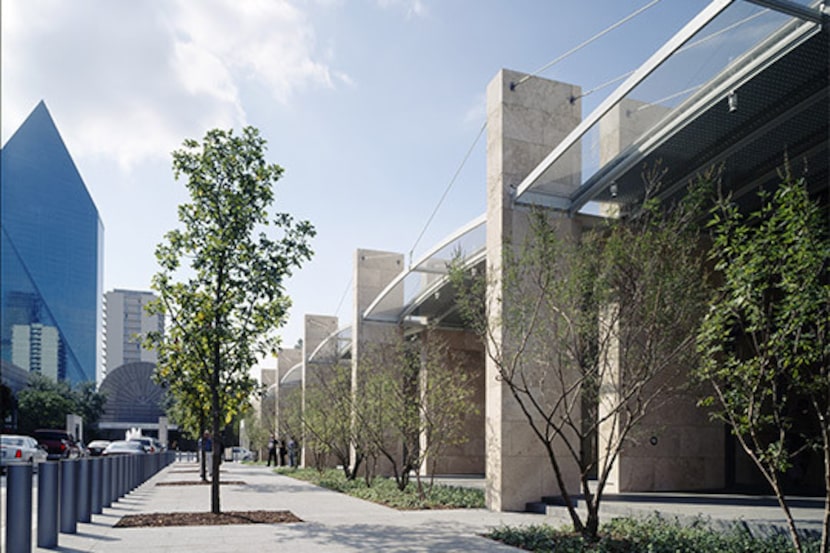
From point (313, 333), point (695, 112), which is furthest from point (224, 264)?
point (313, 333)

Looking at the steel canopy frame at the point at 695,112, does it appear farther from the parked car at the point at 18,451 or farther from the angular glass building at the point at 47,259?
the angular glass building at the point at 47,259

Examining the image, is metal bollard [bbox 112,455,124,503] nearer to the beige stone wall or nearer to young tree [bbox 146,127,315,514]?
young tree [bbox 146,127,315,514]

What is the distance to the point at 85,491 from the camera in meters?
11.7

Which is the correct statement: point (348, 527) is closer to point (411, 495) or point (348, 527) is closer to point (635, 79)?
point (411, 495)

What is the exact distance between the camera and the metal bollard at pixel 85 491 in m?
11.4

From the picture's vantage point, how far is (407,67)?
12547mm

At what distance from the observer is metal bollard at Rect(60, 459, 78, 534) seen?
10430 millimetres

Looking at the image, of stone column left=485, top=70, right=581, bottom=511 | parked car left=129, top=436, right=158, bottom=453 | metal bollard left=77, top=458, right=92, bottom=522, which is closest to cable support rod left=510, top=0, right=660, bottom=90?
stone column left=485, top=70, right=581, bottom=511

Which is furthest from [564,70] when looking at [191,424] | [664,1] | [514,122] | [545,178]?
[191,424]

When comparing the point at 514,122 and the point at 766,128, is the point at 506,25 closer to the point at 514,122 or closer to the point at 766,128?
the point at 514,122

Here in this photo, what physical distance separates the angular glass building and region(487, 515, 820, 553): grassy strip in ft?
447

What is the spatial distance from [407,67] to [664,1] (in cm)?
436

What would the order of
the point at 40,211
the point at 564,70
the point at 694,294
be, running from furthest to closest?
1. the point at 40,211
2. the point at 564,70
3. the point at 694,294

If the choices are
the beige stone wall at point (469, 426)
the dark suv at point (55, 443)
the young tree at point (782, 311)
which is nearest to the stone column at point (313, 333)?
the beige stone wall at point (469, 426)
